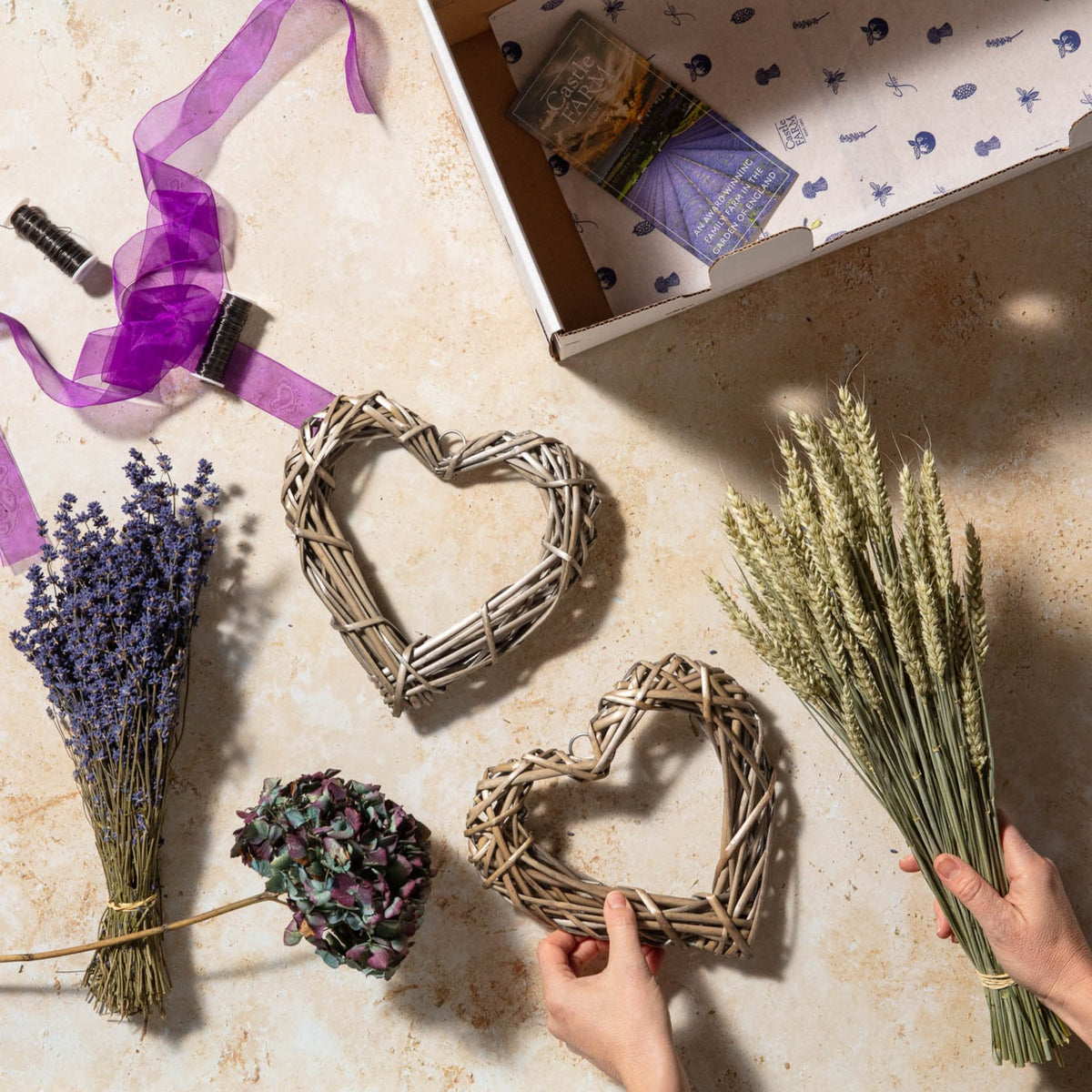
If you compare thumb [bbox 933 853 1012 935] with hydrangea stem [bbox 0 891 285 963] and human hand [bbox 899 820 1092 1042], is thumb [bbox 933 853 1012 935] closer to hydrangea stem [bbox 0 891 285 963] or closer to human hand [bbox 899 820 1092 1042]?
human hand [bbox 899 820 1092 1042]

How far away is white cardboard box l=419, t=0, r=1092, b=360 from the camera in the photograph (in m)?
1.31

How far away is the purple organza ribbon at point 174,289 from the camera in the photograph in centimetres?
133

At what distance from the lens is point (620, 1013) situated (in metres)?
1.18

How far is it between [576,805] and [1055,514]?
2.72ft

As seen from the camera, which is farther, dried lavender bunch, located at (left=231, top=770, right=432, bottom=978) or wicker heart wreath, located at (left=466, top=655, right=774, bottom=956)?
wicker heart wreath, located at (left=466, top=655, right=774, bottom=956)

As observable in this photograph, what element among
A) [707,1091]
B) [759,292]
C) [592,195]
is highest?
[592,195]

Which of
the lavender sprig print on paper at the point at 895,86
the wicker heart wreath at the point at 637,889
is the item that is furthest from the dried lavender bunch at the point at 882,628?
the lavender sprig print on paper at the point at 895,86

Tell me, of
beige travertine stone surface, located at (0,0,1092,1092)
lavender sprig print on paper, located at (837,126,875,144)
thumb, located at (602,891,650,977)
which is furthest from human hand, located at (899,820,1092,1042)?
lavender sprig print on paper, located at (837,126,875,144)

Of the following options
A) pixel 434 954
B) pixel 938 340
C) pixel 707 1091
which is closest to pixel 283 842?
pixel 434 954

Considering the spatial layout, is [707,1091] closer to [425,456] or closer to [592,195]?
[425,456]

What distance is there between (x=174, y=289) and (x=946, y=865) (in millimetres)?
1272

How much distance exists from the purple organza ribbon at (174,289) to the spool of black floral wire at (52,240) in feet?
0.17

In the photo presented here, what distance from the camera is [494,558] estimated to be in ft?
4.44

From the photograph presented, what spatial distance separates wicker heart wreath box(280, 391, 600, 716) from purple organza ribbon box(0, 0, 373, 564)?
115mm
